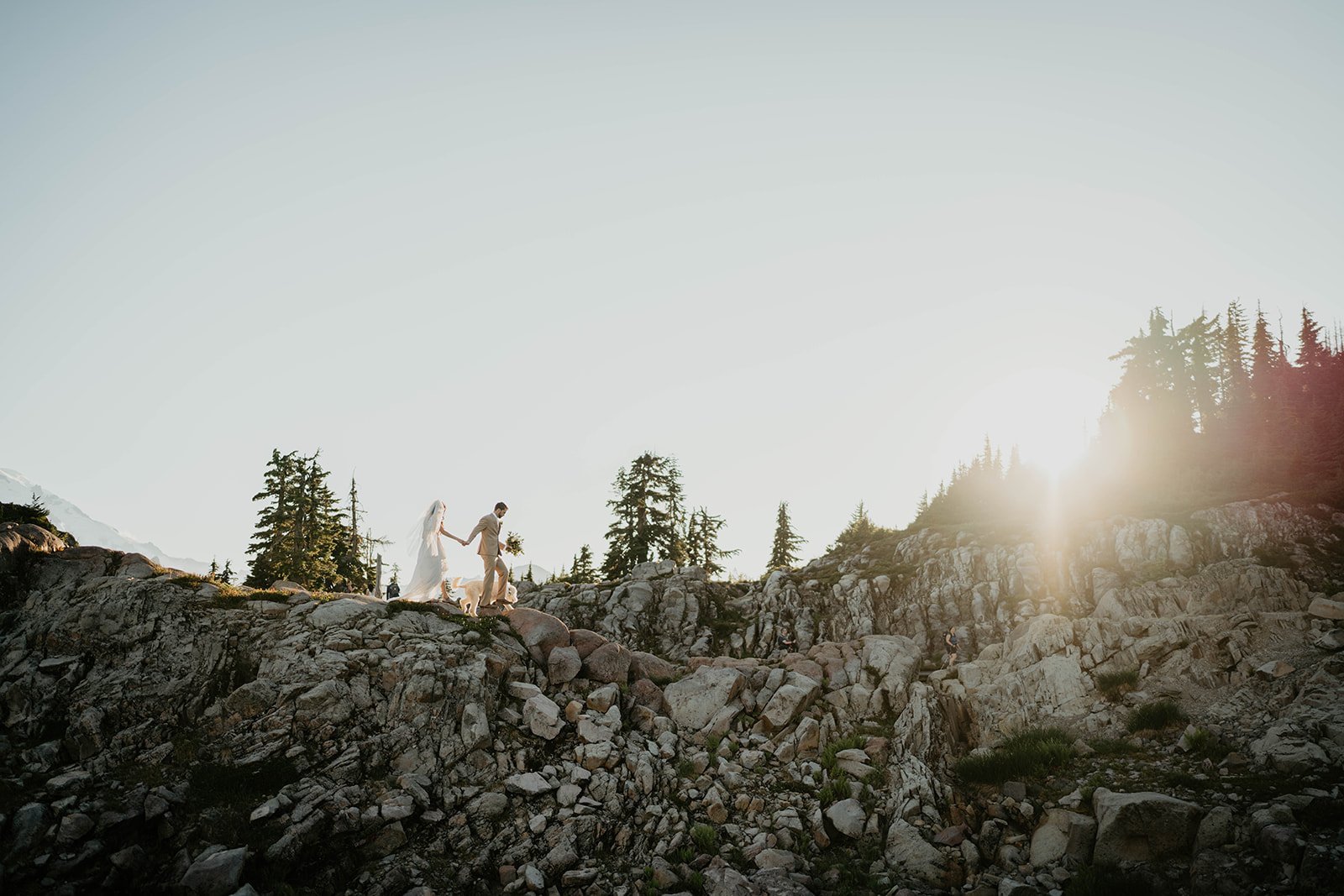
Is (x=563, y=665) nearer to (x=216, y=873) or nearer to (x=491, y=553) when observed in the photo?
(x=491, y=553)

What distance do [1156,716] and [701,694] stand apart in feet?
40.8

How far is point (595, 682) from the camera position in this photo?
19328mm

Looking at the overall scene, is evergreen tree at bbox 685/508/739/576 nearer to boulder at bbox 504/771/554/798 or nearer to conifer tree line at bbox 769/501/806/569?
conifer tree line at bbox 769/501/806/569

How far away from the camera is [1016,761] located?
15.4 metres

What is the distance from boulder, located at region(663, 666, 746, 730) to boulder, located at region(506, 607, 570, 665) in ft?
13.1

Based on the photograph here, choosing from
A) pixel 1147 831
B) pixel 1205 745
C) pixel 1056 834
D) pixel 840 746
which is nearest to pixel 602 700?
pixel 840 746

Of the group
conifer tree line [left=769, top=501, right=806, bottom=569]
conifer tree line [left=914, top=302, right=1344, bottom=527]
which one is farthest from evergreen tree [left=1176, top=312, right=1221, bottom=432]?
conifer tree line [left=769, top=501, right=806, bottom=569]

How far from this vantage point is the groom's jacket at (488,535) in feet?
62.9

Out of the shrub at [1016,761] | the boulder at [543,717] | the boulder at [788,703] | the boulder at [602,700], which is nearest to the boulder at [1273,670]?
the shrub at [1016,761]

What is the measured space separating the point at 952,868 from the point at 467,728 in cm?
1204

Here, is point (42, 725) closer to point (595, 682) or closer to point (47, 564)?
point (47, 564)

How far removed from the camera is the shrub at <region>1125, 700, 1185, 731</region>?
15680 mm

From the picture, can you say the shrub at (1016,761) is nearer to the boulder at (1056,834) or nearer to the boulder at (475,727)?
the boulder at (1056,834)

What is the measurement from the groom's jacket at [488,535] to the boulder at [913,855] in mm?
13553
